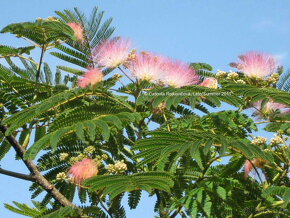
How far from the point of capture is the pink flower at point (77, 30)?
3658 millimetres

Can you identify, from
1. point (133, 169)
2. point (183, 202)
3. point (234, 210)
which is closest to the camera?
point (183, 202)

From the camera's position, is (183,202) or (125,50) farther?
(125,50)

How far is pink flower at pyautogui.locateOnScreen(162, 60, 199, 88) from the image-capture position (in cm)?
326

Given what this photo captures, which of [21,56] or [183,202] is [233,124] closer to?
[183,202]

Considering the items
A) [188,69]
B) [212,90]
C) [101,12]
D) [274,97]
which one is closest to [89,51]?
[101,12]

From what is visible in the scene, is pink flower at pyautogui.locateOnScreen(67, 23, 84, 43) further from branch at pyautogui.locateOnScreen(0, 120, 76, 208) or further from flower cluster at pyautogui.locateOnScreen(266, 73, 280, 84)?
flower cluster at pyautogui.locateOnScreen(266, 73, 280, 84)

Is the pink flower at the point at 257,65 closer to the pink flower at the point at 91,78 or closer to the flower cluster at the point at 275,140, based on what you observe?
the flower cluster at the point at 275,140

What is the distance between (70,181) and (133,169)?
20.7 inches

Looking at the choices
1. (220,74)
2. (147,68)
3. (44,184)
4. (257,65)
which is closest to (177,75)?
(147,68)

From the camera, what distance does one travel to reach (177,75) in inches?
128

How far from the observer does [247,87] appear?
3.17 m

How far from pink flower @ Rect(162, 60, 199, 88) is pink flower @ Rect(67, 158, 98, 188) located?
790 mm

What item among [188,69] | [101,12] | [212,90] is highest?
[101,12]

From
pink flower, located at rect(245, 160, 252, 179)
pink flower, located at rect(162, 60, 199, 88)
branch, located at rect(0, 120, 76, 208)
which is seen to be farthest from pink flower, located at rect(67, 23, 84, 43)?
pink flower, located at rect(245, 160, 252, 179)
